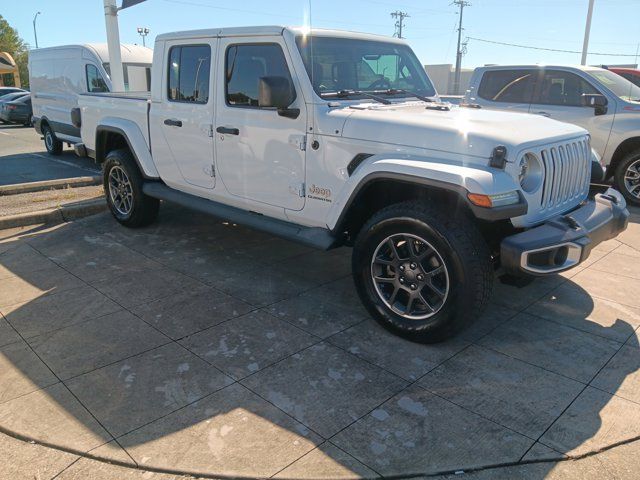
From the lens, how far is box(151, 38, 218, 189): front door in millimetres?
4801

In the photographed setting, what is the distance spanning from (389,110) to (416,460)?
8.09ft

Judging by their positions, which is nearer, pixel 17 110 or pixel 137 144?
pixel 137 144

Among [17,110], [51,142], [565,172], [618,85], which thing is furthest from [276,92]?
[17,110]

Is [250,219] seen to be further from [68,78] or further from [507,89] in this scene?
[68,78]

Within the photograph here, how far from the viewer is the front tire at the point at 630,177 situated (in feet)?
25.0

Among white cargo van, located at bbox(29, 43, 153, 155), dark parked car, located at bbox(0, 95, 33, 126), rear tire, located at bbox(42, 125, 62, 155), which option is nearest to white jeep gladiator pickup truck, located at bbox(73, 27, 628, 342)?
white cargo van, located at bbox(29, 43, 153, 155)

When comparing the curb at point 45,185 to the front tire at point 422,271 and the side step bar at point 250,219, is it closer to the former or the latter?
the side step bar at point 250,219

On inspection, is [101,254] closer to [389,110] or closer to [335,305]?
[335,305]

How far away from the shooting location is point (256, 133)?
434 centimetres

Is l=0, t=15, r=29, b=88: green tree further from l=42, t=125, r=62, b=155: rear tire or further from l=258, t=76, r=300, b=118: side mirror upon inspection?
l=258, t=76, r=300, b=118: side mirror

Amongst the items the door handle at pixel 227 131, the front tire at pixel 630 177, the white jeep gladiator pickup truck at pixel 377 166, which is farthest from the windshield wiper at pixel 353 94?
the front tire at pixel 630 177

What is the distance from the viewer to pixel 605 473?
96.6 inches

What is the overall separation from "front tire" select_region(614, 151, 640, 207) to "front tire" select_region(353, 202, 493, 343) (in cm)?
569

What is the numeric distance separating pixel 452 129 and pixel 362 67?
1.44 metres
